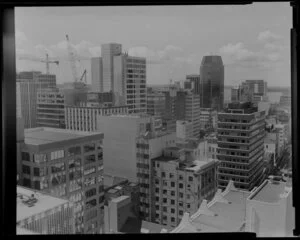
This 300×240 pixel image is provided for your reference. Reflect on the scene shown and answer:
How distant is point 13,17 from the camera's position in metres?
1.39

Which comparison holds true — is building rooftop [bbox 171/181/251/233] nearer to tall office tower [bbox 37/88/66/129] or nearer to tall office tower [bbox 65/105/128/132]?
tall office tower [bbox 65/105/128/132]

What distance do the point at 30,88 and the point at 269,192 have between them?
1.30 metres

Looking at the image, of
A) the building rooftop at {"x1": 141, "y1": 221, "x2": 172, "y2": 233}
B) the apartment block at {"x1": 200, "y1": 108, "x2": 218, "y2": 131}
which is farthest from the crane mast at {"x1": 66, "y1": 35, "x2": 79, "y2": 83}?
the building rooftop at {"x1": 141, "y1": 221, "x2": 172, "y2": 233}

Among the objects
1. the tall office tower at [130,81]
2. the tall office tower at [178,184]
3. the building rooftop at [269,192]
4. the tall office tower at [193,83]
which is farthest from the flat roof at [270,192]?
the tall office tower at [130,81]

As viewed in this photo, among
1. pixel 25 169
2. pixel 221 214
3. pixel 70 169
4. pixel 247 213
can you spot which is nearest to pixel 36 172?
pixel 25 169

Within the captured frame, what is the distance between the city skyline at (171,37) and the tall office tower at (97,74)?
0.08ft

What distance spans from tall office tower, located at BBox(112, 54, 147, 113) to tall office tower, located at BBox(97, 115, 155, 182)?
8 centimetres

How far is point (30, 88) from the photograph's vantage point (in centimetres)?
150

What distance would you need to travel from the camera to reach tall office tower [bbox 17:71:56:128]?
147cm

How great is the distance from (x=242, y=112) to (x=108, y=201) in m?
0.82

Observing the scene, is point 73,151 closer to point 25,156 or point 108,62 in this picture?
point 25,156

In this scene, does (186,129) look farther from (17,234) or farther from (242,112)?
(17,234)

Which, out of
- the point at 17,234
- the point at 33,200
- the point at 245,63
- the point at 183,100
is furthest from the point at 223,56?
the point at 17,234

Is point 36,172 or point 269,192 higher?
point 36,172
